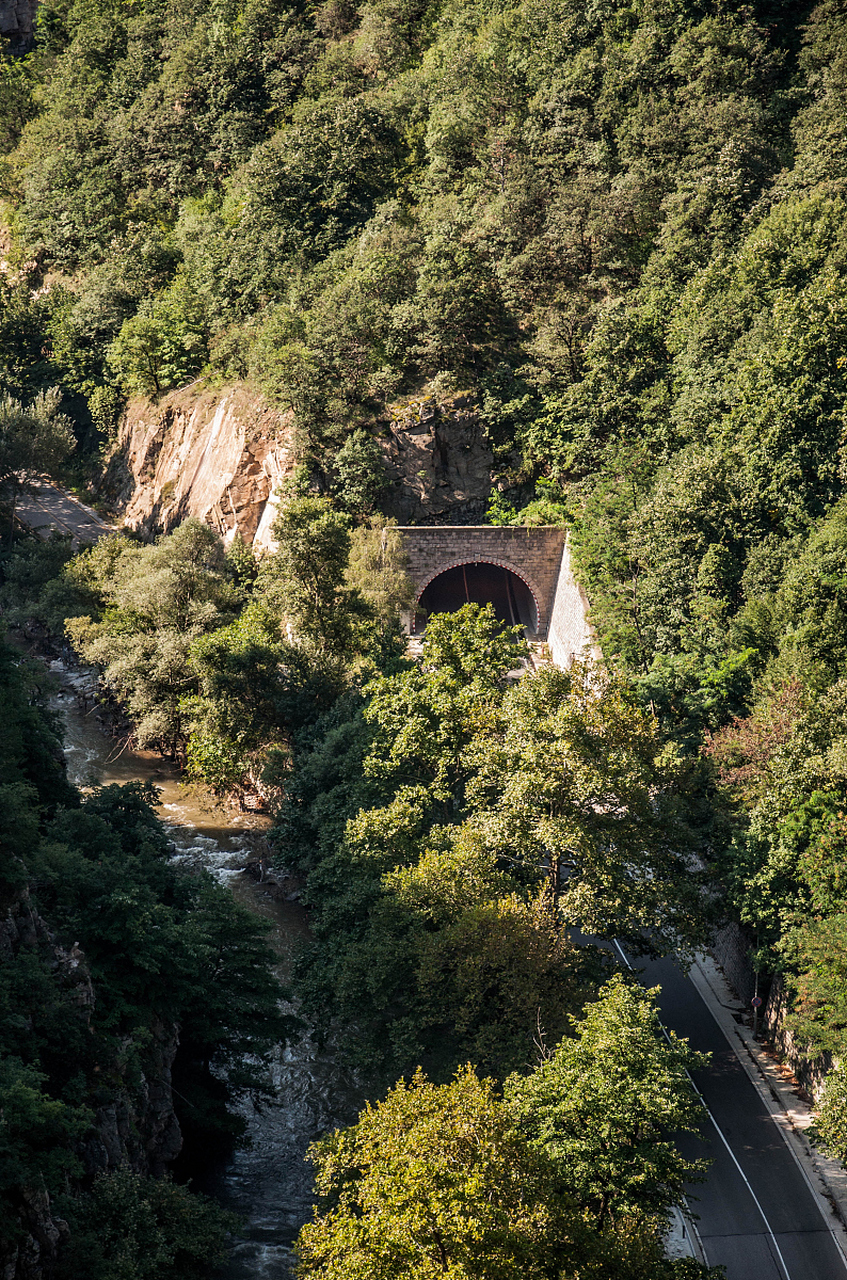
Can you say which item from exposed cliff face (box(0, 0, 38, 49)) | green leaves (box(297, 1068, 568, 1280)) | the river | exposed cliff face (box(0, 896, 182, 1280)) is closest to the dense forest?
green leaves (box(297, 1068, 568, 1280))

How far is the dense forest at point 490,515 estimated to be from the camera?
26.9m

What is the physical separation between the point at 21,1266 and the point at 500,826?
49.2ft

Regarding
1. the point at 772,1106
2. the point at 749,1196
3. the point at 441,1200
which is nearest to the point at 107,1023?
the point at 441,1200

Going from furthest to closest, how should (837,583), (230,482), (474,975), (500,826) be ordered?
(230,482) → (837,583) → (500,826) → (474,975)

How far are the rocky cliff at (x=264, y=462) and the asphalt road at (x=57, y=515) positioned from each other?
406 cm

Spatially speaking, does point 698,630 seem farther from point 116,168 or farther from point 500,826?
point 116,168

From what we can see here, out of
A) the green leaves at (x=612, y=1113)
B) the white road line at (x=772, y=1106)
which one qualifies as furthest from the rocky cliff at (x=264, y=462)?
the green leaves at (x=612, y=1113)

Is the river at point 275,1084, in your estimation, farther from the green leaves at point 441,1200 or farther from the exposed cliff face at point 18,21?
the exposed cliff face at point 18,21

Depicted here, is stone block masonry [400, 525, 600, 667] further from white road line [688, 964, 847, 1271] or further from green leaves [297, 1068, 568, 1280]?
green leaves [297, 1068, 568, 1280]

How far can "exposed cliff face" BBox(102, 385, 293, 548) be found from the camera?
5744cm

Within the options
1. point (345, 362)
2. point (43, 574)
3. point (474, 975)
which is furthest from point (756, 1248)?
point (43, 574)

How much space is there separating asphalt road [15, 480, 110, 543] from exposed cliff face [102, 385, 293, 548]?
7.07ft

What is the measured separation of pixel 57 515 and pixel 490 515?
31.3m

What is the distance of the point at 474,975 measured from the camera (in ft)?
87.0
